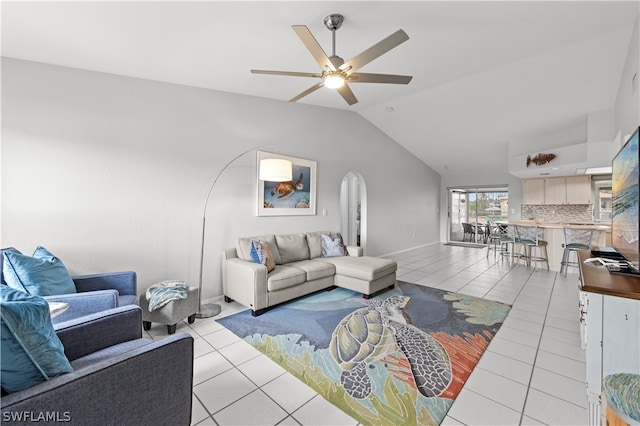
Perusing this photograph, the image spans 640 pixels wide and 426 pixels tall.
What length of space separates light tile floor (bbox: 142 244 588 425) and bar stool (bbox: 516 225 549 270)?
226 centimetres

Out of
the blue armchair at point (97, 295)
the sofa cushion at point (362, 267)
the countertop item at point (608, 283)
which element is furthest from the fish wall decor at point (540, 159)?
the blue armchair at point (97, 295)

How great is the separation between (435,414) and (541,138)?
652cm

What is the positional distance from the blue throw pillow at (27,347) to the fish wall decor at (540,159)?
24.6 feet

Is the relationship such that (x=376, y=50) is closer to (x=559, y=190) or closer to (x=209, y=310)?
(x=209, y=310)

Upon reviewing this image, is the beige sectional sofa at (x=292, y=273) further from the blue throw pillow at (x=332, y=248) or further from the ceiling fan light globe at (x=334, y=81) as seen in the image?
the ceiling fan light globe at (x=334, y=81)

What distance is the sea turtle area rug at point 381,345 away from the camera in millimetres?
1813

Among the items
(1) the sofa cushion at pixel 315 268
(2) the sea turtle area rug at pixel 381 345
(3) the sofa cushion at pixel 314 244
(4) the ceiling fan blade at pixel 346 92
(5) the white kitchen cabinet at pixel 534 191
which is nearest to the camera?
(2) the sea turtle area rug at pixel 381 345

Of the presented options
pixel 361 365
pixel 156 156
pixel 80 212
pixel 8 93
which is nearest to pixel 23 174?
pixel 80 212

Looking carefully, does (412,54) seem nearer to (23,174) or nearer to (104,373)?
(104,373)

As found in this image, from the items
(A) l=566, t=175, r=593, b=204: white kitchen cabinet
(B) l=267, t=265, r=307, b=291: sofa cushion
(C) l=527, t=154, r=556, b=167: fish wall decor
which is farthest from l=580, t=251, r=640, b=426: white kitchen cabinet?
(A) l=566, t=175, r=593, b=204: white kitchen cabinet

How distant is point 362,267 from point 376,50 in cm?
262

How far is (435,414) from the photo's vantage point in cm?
169

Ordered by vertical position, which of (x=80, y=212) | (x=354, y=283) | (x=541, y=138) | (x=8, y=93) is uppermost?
(x=541, y=138)

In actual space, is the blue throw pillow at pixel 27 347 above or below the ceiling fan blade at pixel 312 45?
below
